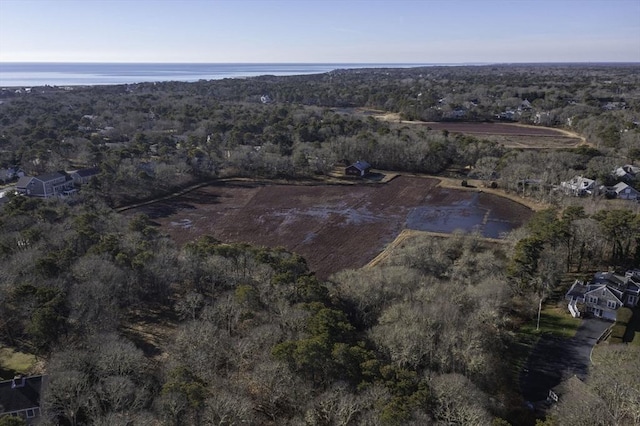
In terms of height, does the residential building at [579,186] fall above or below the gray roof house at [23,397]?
above

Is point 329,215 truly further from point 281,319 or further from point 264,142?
point 264,142

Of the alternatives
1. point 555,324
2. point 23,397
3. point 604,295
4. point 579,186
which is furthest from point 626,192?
point 23,397

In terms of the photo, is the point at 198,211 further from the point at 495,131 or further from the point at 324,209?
the point at 495,131

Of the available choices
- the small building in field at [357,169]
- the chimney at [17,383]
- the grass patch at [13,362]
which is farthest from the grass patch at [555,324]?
the small building in field at [357,169]

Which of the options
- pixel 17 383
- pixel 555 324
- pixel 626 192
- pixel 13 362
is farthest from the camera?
pixel 626 192

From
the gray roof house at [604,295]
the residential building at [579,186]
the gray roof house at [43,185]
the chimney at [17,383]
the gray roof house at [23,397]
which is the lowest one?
the gray roof house at [604,295]

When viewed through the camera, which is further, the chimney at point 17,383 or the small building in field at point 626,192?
the small building in field at point 626,192

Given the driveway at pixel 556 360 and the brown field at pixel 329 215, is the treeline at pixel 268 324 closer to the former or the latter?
the driveway at pixel 556 360
